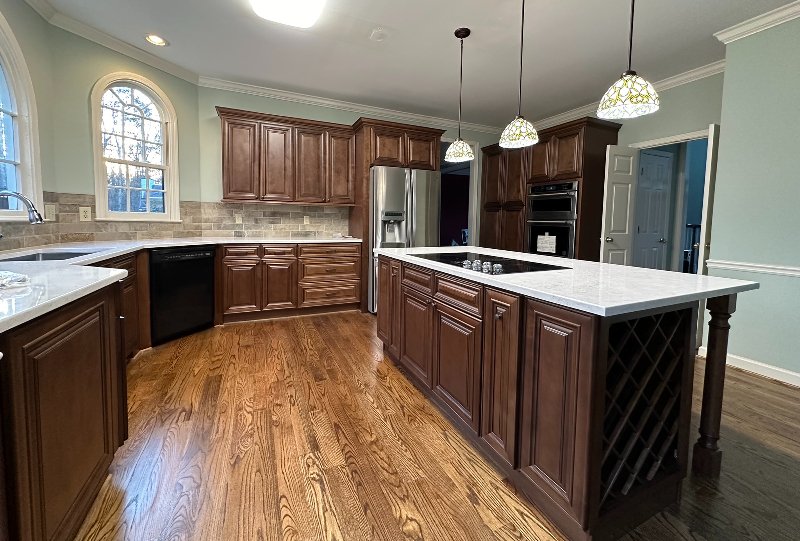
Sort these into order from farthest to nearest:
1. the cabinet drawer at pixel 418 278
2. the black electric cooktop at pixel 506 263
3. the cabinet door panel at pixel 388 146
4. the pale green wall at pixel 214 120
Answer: the cabinet door panel at pixel 388 146 → the pale green wall at pixel 214 120 → the cabinet drawer at pixel 418 278 → the black electric cooktop at pixel 506 263

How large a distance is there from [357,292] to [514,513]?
3.46m

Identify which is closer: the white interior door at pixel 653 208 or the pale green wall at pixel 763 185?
the pale green wall at pixel 763 185

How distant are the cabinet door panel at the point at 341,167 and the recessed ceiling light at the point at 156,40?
1793 mm

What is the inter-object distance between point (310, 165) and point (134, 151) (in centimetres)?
176

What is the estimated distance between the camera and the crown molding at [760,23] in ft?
8.65

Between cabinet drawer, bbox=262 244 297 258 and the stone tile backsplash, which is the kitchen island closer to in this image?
cabinet drawer, bbox=262 244 297 258

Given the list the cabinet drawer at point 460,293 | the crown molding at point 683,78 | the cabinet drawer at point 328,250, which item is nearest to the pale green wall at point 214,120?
the cabinet drawer at point 328,250

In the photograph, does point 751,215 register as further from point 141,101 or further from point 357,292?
point 141,101

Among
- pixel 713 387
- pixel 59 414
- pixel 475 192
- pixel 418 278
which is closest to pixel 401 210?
pixel 475 192

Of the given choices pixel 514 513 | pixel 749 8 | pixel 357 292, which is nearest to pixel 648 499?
pixel 514 513

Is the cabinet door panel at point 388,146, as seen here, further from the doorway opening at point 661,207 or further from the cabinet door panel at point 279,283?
the doorway opening at point 661,207

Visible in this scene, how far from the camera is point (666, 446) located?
149 cm

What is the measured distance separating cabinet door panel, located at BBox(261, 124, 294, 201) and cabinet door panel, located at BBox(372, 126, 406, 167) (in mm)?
989

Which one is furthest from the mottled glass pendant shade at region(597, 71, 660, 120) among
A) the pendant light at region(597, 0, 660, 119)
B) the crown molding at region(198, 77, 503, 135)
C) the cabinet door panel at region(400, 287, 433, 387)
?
the crown molding at region(198, 77, 503, 135)
